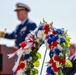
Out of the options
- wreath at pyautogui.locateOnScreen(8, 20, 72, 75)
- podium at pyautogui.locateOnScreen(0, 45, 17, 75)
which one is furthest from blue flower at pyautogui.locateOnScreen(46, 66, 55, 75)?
podium at pyautogui.locateOnScreen(0, 45, 17, 75)

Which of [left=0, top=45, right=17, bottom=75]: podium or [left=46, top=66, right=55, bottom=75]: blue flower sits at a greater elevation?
[left=46, top=66, right=55, bottom=75]: blue flower

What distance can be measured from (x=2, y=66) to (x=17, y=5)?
4.73 ft

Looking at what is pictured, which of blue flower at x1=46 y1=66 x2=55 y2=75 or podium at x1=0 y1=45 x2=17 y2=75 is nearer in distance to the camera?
blue flower at x1=46 y1=66 x2=55 y2=75

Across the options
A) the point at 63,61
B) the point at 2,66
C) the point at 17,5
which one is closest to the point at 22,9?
the point at 17,5

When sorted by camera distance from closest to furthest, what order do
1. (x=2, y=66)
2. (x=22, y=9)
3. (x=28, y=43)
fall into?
(x=28, y=43) < (x=2, y=66) < (x=22, y=9)

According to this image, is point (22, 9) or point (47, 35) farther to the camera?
point (22, 9)

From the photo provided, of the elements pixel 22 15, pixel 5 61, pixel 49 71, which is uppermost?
pixel 22 15

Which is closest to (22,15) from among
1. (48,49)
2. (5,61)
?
Answer: (5,61)

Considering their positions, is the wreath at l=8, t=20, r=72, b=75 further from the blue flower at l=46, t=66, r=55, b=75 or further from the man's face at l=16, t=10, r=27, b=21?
the man's face at l=16, t=10, r=27, b=21

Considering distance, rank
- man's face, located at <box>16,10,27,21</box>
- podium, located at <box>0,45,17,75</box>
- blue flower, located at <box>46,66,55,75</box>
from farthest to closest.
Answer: man's face, located at <box>16,10,27,21</box> → podium, located at <box>0,45,17,75</box> → blue flower, located at <box>46,66,55,75</box>

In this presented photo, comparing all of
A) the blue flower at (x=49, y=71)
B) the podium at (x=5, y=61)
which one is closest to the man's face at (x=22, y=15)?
the podium at (x=5, y=61)

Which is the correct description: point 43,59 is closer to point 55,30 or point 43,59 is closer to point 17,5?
point 55,30

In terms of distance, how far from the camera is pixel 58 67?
5.40 metres

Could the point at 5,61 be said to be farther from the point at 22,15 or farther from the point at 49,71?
the point at 49,71
